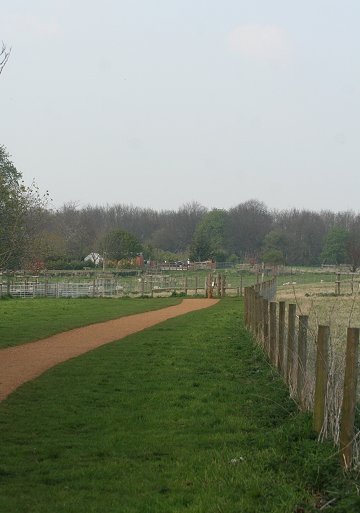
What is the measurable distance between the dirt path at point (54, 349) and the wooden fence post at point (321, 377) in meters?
5.01

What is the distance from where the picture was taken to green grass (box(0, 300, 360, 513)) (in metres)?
6.13

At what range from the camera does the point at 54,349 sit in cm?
1764

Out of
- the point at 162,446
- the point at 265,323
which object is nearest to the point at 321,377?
the point at 162,446

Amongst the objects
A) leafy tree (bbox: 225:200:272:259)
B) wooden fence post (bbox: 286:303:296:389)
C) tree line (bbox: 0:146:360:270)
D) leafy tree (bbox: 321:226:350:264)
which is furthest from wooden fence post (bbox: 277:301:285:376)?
leafy tree (bbox: 225:200:272:259)

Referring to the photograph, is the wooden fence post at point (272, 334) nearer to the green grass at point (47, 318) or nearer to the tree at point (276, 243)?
the green grass at point (47, 318)

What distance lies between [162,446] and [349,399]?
2.08 metres

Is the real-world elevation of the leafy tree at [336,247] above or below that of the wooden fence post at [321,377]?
above

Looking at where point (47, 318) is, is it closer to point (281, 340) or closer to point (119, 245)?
point (281, 340)

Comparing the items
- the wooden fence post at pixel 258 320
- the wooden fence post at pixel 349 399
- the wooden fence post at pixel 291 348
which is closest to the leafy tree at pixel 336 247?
the wooden fence post at pixel 258 320

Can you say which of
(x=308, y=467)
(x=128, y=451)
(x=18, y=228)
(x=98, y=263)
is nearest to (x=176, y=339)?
(x=18, y=228)

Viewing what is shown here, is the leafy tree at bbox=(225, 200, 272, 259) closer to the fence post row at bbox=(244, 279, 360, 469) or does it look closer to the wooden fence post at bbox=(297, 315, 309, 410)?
the fence post row at bbox=(244, 279, 360, 469)

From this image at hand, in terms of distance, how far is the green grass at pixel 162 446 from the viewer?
6133 millimetres

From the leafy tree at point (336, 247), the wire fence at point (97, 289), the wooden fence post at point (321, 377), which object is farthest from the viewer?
the leafy tree at point (336, 247)

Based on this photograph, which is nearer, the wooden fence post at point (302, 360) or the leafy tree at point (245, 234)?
the wooden fence post at point (302, 360)
